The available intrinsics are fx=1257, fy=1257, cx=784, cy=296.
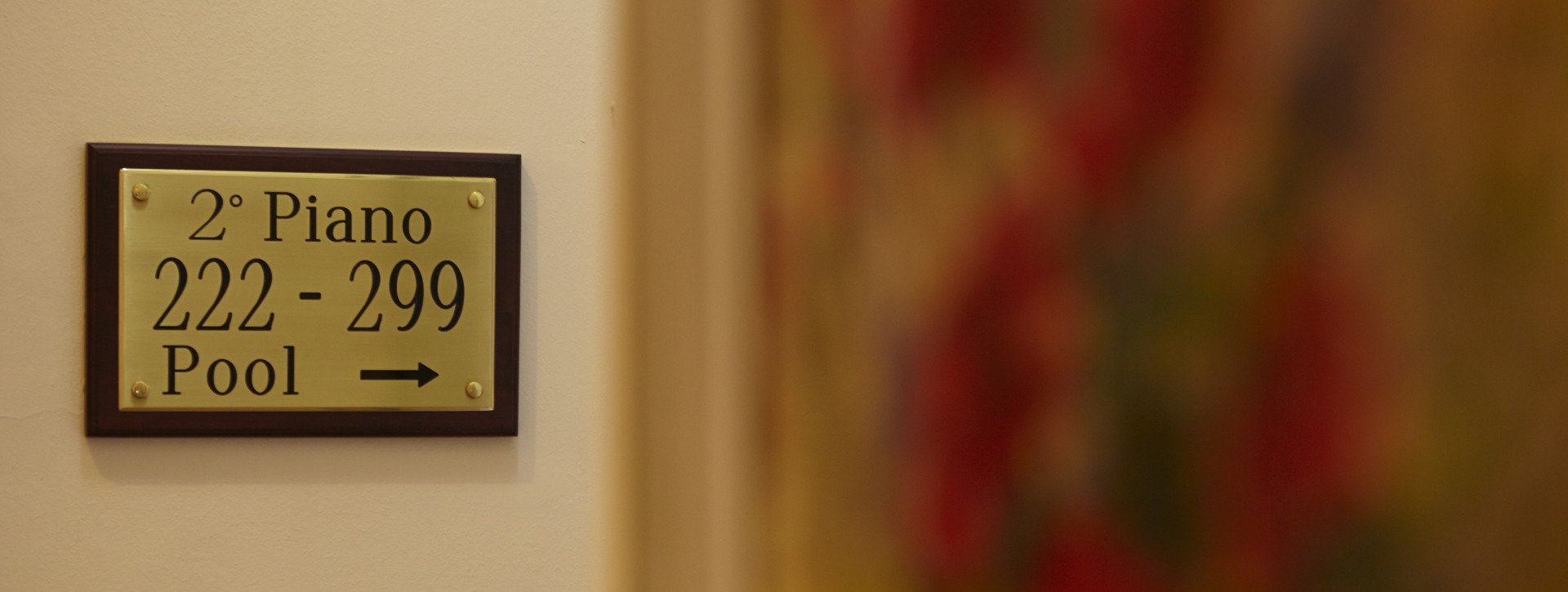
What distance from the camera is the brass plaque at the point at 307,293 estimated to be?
0.98 metres

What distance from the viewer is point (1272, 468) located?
0.07 meters

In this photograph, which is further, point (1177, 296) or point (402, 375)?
point (402, 375)

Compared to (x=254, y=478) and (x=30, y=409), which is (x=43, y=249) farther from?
(x=254, y=478)

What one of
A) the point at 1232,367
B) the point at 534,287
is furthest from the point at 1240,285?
the point at 534,287

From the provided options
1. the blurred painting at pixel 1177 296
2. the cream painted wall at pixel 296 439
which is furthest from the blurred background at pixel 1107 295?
the cream painted wall at pixel 296 439

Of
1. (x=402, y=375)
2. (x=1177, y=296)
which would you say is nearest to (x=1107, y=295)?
(x=1177, y=296)

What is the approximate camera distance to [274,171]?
0.99 m

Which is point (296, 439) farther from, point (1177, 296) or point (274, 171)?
point (1177, 296)

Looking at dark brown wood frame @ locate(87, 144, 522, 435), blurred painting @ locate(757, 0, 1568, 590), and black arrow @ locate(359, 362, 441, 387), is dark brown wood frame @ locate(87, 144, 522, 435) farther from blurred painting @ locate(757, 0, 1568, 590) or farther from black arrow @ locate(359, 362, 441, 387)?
blurred painting @ locate(757, 0, 1568, 590)

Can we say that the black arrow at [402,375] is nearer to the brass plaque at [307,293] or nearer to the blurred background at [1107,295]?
the brass plaque at [307,293]

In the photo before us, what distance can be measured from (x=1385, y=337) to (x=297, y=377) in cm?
103

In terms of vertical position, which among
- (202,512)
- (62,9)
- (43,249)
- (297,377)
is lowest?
(202,512)

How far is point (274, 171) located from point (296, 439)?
0.21 meters

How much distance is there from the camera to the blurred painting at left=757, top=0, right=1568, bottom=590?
62mm
